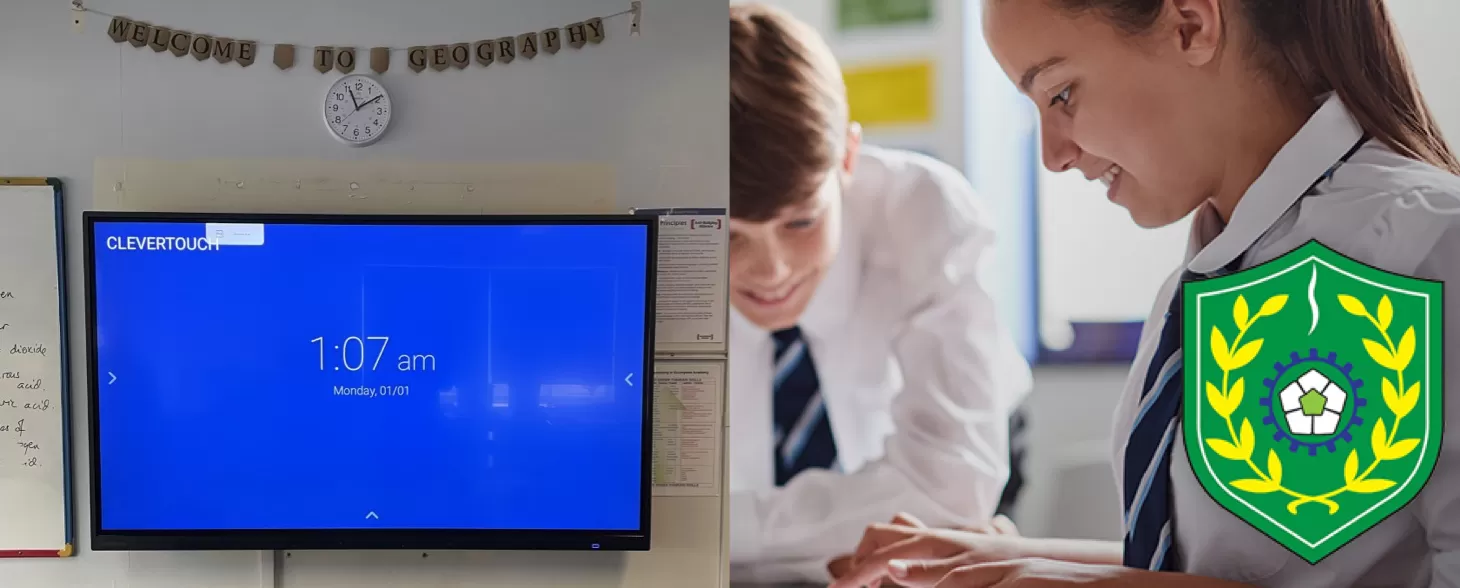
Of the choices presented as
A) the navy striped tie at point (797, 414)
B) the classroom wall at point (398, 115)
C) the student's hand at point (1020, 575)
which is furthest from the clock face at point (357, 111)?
the student's hand at point (1020, 575)

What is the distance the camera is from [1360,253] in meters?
1.90

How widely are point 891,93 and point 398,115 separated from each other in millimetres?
1184

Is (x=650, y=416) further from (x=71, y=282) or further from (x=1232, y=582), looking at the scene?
(x=71, y=282)

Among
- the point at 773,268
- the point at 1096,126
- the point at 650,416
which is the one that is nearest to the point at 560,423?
the point at 650,416

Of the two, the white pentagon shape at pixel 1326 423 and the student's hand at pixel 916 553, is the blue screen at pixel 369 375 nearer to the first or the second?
the student's hand at pixel 916 553

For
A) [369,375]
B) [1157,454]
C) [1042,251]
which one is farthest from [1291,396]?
[369,375]

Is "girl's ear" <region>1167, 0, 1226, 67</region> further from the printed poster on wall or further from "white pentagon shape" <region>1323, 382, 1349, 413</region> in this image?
"white pentagon shape" <region>1323, 382, 1349, 413</region>

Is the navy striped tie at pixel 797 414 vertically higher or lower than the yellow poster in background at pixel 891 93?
lower

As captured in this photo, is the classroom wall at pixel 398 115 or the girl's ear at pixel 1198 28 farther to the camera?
the classroom wall at pixel 398 115

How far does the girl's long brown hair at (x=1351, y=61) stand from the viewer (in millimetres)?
1915

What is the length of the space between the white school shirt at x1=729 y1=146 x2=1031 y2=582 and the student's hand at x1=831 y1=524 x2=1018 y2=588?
3 centimetres

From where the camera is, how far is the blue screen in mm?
2281

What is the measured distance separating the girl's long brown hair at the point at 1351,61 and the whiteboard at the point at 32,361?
2.54 m

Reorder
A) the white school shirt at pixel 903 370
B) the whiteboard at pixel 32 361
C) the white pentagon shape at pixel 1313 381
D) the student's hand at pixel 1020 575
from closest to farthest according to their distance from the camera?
1. the white pentagon shape at pixel 1313 381
2. the student's hand at pixel 1020 575
3. the white school shirt at pixel 903 370
4. the whiteboard at pixel 32 361
